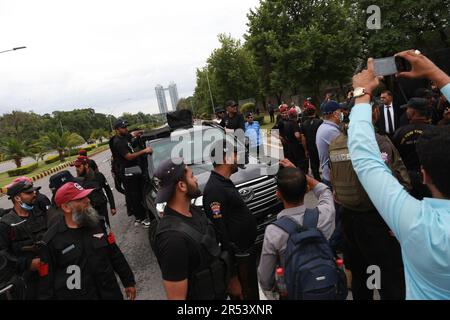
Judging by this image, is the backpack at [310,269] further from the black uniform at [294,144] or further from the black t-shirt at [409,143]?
the black uniform at [294,144]

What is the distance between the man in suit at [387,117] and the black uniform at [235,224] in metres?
3.56

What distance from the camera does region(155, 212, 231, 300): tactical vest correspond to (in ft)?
6.88

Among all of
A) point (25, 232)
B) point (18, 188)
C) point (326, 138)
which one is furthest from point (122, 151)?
point (326, 138)

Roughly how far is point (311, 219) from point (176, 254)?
858 mm

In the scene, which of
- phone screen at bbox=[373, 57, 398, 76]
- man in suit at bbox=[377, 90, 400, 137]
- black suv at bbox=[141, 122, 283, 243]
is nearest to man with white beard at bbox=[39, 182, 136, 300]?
black suv at bbox=[141, 122, 283, 243]

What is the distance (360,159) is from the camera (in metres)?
1.38

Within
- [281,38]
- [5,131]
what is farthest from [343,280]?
[5,131]

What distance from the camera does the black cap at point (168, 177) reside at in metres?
2.32

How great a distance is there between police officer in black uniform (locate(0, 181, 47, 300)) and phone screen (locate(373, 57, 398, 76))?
3.07m

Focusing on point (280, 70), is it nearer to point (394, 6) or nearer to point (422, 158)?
point (394, 6)

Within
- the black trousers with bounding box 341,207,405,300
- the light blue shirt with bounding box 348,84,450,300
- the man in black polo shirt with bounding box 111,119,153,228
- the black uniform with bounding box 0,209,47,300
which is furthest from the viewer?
the man in black polo shirt with bounding box 111,119,153,228

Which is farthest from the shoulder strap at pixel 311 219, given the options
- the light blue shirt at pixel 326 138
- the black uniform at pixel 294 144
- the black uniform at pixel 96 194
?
the black uniform at pixel 294 144

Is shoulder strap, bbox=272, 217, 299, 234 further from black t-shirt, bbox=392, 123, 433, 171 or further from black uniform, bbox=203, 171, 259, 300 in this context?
black t-shirt, bbox=392, 123, 433, 171

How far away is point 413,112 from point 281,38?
23.7 metres
